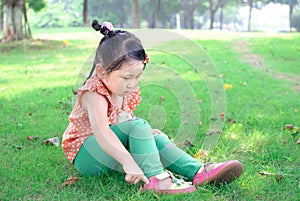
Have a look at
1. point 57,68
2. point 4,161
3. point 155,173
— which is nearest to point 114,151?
point 155,173

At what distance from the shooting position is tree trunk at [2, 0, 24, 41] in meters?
11.8

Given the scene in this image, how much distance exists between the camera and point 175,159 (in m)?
2.52

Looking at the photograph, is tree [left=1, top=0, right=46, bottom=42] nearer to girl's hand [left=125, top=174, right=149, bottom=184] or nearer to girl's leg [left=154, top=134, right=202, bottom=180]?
girl's leg [left=154, top=134, right=202, bottom=180]

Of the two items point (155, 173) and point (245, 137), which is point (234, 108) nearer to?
point (245, 137)

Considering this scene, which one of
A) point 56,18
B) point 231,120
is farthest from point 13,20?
point 56,18

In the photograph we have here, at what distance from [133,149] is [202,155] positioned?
819 mm

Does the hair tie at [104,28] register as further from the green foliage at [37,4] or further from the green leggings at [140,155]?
the green foliage at [37,4]

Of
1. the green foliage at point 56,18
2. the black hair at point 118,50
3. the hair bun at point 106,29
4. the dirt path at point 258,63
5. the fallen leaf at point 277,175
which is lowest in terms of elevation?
the green foliage at point 56,18

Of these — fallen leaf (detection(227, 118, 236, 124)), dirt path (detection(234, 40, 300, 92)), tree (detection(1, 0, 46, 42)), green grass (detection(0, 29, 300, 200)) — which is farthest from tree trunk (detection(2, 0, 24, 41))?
fallen leaf (detection(227, 118, 236, 124))

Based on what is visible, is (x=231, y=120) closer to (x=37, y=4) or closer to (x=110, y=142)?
(x=110, y=142)

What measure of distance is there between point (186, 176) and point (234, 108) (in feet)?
7.71

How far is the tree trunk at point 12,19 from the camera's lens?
→ 11766mm

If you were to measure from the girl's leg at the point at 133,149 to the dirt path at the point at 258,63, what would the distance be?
471cm

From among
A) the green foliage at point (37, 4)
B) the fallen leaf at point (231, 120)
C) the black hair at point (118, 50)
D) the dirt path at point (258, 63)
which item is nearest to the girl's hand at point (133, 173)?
the black hair at point (118, 50)
